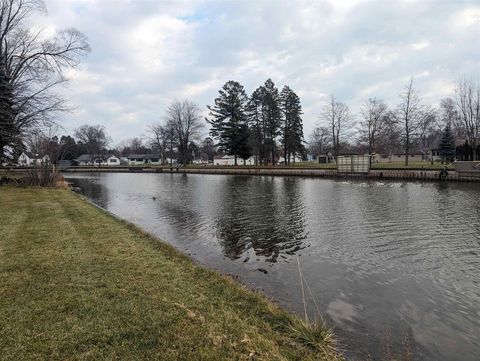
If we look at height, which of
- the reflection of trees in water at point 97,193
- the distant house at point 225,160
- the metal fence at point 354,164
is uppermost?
the distant house at point 225,160

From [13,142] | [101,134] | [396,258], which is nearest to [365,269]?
[396,258]

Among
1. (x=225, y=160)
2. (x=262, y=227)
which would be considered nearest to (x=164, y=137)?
(x=225, y=160)

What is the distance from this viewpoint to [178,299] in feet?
18.1

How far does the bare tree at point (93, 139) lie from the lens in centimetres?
10764

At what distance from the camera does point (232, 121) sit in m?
68.9

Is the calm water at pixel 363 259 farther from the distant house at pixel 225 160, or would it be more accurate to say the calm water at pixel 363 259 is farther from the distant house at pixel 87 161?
the distant house at pixel 87 161

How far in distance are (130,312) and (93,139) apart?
375ft

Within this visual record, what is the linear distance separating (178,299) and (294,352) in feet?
6.91

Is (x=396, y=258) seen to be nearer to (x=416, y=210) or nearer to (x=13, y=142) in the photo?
(x=416, y=210)

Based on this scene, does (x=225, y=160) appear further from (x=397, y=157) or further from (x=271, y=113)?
(x=397, y=157)

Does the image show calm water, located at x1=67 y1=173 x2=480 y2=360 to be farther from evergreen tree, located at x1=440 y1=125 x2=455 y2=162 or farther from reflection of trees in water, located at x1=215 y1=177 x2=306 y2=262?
evergreen tree, located at x1=440 y1=125 x2=455 y2=162

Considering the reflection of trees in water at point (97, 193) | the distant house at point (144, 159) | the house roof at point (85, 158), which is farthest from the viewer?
the distant house at point (144, 159)

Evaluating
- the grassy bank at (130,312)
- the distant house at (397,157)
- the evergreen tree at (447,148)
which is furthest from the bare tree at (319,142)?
the grassy bank at (130,312)

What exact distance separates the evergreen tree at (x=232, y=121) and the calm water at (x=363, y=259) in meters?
48.0
